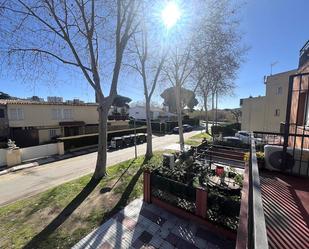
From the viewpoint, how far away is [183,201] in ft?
19.0

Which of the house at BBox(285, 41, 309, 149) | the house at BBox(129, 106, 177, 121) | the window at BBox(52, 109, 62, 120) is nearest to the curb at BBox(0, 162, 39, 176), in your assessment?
the window at BBox(52, 109, 62, 120)

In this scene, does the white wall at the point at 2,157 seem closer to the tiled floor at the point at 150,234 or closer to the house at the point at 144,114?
the tiled floor at the point at 150,234

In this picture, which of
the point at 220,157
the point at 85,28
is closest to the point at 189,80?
the point at 220,157

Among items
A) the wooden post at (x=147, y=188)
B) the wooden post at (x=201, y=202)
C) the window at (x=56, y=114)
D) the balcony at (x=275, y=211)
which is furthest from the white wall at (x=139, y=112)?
the balcony at (x=275, y=211)

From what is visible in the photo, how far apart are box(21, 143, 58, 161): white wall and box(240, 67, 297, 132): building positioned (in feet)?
67.2

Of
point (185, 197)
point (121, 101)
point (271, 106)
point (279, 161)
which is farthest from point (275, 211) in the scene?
point (121, 101)

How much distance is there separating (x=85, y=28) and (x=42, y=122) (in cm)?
1432

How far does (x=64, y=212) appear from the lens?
6.21 meters

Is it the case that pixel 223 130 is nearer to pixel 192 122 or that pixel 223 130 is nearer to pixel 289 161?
pixel 192 122

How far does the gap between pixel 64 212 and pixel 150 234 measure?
326 centimetres

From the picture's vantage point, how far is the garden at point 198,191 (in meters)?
4.89

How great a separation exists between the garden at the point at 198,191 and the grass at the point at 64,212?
152 cm

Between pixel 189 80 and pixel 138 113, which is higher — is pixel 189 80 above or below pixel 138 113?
above

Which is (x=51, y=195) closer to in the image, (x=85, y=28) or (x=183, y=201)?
(x=183, y=201)
